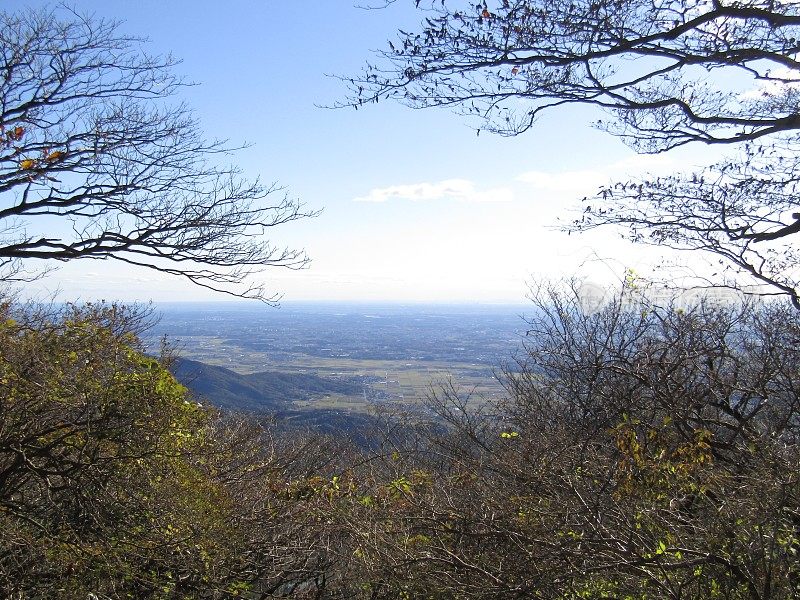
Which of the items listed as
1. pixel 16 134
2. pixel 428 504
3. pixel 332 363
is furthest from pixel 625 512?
pixel 332 363

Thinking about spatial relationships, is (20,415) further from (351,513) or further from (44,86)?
(44,86)

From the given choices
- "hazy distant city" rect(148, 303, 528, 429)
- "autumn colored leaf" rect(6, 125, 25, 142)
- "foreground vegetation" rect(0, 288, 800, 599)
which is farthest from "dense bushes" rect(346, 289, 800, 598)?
"hazy distant city" rect(148, 303, 528, 429)

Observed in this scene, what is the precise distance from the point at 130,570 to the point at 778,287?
6.66 metres

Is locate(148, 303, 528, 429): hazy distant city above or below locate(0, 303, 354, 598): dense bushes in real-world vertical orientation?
below

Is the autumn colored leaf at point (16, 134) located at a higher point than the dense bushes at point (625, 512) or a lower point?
higher

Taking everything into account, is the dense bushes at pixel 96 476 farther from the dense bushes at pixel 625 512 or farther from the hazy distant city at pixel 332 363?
the hazy distant city at pixel 332 363

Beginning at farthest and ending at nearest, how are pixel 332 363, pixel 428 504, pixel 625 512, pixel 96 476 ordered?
pixel 332 363
pixel 428 504
pixel 96 476
pixel 625 512

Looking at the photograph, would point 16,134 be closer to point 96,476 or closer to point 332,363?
point 96,476

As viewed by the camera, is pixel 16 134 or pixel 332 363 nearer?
pixel 16 134

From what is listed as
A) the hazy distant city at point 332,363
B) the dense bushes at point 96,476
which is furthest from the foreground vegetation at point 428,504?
the hazy distant city at point 332,363

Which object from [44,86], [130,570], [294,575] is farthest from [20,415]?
[294,575]

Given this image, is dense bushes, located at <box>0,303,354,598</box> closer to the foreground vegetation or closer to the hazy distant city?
the foreground vegetation

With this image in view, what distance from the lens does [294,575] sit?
24.8ft

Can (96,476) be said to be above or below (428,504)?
above
